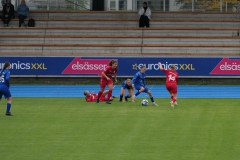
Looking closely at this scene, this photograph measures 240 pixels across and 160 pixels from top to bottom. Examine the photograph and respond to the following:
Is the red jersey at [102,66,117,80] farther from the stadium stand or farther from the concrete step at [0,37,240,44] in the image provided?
the concrete step at [0,37,240,44]

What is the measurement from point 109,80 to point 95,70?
1008cm

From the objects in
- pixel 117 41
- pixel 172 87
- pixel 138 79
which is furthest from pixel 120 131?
pixel 117 41

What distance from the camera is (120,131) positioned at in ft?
57.1

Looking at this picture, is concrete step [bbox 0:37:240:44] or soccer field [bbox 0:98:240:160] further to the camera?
concrete step [bbox 0:37:240:44]

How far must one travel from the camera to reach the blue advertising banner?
33.8 metres

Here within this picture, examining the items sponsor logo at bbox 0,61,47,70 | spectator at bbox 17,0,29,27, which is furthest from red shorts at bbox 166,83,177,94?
spectator at bbox 17,0,29,27

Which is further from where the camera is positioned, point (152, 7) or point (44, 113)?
point (152, 7)

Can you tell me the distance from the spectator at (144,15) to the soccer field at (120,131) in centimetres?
1389

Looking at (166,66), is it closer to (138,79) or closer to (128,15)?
(128,15)

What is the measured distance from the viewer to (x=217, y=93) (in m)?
29.6

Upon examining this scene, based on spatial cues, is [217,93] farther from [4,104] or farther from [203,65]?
[4,104]

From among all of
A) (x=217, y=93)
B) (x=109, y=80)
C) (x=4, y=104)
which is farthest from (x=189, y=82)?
(x=4, y=104)

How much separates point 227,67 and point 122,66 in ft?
19.3

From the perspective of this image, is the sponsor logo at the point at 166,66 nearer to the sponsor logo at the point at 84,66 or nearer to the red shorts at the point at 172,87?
the sponsor logo at the point at 84,66
